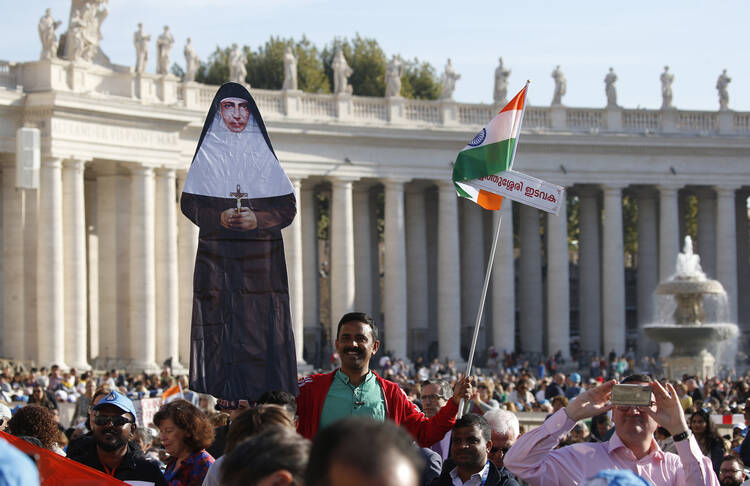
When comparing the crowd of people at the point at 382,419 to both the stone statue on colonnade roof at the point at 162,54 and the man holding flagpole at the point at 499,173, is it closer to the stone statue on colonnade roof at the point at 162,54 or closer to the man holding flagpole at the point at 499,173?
the man holding flagpole at the point at 499,173

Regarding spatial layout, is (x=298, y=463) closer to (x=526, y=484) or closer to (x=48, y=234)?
(x=526, y=484)

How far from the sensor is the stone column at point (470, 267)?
308 ft

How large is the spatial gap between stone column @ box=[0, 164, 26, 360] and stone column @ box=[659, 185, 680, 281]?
130 feet

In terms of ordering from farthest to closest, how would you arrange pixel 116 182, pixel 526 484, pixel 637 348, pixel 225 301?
1. pixel 637 348
2. pixel 116 182
3. pixel 225 301
4. pixel 526 484

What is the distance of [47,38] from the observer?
2918 inches

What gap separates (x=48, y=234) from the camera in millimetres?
72062

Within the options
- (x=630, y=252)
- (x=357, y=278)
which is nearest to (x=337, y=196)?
(x=357, y=278)

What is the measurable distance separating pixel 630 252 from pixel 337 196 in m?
50.8

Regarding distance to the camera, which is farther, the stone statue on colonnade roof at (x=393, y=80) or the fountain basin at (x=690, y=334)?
the stone statue on colonnade roof at (x=393, y=80)

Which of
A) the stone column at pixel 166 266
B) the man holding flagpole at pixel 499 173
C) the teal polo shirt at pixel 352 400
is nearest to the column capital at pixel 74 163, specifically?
the stone column at pixel 166 266

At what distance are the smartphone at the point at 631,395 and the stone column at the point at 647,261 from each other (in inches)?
3272

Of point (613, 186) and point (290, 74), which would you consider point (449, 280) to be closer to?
point (613, 186)

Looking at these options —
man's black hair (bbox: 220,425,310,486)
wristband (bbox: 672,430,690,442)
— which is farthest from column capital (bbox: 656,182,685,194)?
man's black hair (bbox: 220,425,310,486)

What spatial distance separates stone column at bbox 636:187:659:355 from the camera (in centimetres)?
9481
